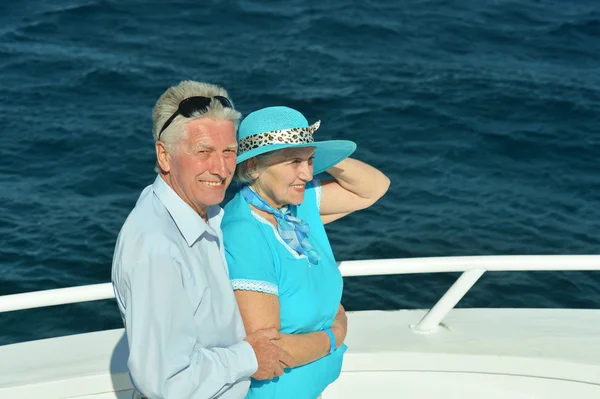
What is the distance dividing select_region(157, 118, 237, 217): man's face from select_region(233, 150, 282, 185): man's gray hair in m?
0.29

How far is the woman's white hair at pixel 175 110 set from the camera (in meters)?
2.64

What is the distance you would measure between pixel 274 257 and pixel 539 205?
7630 millimetres

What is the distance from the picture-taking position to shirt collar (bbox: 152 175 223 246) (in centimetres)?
261

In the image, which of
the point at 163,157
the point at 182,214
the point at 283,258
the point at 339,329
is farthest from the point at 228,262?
the point at 339,329

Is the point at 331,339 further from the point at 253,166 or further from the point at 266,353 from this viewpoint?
the point at 253,166

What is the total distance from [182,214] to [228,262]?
1.04 feet

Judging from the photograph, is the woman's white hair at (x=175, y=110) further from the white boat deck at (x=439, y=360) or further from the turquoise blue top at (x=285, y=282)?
the white boat deck at (x=439, y=360)

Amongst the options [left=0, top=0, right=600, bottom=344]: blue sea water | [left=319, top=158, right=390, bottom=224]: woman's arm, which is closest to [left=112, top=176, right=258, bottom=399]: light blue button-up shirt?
[left=319, top=158, right=390, bottom=224]: woman's arm

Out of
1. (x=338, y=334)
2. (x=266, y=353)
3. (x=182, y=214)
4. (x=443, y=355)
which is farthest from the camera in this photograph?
(x=443, y=355)

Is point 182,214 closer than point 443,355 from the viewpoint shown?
Yes

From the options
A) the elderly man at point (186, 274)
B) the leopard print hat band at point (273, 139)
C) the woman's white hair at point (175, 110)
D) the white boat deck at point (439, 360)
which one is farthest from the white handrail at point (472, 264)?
the woman's white hair at point (175, 110)

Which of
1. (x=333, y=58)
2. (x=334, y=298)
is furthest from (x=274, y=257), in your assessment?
(x=333, y=58)

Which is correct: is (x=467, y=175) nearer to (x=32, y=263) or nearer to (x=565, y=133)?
(x=565, y=133)

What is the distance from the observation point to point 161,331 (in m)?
2.46
